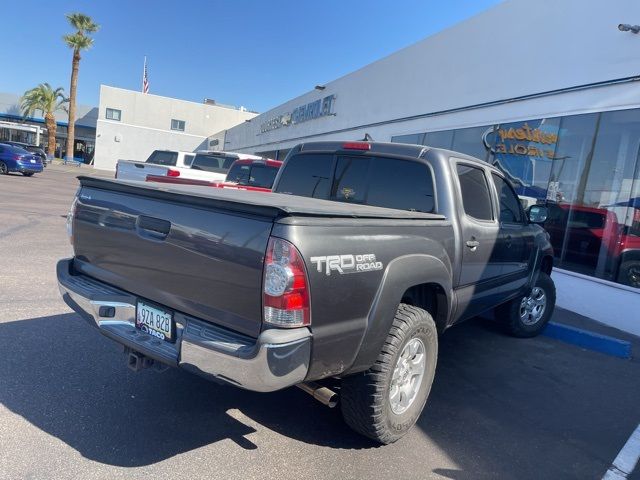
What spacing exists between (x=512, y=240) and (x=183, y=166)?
11.4 meters

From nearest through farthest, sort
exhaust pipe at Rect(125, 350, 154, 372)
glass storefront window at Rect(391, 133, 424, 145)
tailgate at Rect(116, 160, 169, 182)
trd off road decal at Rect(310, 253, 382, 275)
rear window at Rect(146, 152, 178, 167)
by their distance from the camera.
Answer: trd off road decal at Rect(310, 253, 382, 275) < exhaust pipe at Rect(125, 350, 154, 372) < tailgate at Rect(116, 160, 169, 182) < glass storefront window at Rect(391, 133, 424, 145) < rear window at Rect(146, 152, 178, 167)

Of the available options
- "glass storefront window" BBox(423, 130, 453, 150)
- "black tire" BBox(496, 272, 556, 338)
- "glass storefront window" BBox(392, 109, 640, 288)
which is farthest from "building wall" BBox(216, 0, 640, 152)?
"black tire" BBox(496, 272, 556, 338)

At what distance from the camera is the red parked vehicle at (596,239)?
742cm

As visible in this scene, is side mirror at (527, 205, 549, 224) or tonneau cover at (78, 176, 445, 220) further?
side mirror at (527, 205, 549, 224)

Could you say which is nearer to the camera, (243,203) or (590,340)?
(243,203)

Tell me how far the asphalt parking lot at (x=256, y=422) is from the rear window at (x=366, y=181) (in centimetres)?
168

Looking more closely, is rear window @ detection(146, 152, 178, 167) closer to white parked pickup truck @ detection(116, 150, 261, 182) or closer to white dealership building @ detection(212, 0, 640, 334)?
white parked pickup truck @ detection(116, 150, 261, 182)

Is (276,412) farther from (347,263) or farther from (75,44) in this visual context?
(75,44)

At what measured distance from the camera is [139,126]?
46688 millimetres

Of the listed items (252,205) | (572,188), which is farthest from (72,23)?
(252,205)

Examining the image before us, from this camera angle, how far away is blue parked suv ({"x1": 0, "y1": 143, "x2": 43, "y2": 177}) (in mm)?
23500

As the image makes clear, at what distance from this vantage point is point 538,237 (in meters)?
5.77

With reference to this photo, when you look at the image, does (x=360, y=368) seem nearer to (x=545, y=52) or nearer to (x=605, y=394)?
(x=605, y=394)

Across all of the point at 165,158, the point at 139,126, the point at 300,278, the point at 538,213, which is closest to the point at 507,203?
the point at 538,213
